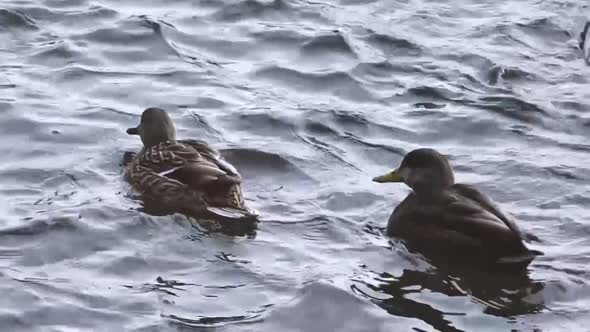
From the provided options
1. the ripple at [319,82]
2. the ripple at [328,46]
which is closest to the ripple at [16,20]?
the ripple at [319,82]

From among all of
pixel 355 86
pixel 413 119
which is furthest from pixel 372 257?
pixel 355 86

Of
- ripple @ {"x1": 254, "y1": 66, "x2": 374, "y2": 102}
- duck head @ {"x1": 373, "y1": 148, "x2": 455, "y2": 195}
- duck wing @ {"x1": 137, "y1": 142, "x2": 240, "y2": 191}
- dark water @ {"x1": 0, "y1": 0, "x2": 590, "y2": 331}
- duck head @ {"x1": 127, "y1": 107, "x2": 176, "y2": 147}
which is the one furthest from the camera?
ripple @ {"x1": 254, "y1": 66, "x2": 374, "y2": 102}

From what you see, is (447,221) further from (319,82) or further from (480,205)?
(319,82)

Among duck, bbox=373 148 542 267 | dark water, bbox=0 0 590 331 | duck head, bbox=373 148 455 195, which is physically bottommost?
dark water, bbox=0 0 590 331

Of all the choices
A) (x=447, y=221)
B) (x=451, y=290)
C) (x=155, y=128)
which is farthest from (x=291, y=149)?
(x=451, y=290)

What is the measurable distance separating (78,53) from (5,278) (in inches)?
207

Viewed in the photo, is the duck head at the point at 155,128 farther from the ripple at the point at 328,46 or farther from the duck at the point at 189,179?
the ripple at the point at 328,46

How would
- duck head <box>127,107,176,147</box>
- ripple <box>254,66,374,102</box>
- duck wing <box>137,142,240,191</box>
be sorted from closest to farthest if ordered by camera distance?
1. duck wing <box>137,142,240,191</box>
2. duck head <box>127,107,176,147</box>
3. ripple <box>254,66,374,102</box>

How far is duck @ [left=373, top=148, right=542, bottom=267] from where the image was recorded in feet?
30.0

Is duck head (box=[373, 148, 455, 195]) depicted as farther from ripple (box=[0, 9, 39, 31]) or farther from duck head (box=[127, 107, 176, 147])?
ripple (box=[0, 9, 39, 31])

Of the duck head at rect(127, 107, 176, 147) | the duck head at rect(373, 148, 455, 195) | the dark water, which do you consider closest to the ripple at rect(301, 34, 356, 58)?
the dark water

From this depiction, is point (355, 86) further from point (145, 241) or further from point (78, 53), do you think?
point (145, 241)

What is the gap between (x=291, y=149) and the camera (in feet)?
37.2

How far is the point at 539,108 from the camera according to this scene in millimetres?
12484
